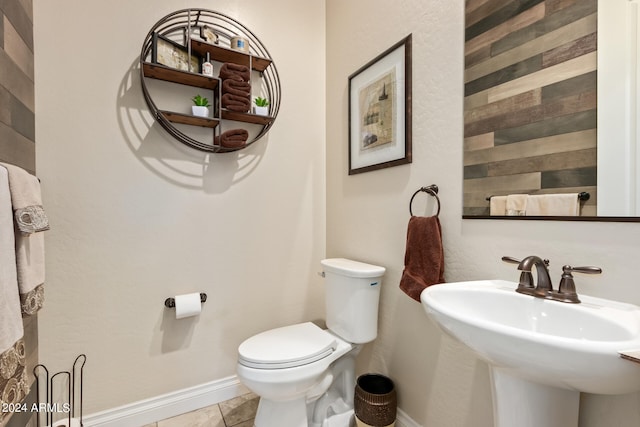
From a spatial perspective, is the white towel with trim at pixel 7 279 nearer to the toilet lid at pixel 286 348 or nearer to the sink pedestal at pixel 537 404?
the toilet lid at pixel 286 348

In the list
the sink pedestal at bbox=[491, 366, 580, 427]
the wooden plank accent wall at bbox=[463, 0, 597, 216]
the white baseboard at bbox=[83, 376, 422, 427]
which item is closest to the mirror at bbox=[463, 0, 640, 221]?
the wooden plank accent wall at bbox=[463, 0, 597, 216]

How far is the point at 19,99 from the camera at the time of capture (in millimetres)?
1154

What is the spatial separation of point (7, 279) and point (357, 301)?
1.32 metres

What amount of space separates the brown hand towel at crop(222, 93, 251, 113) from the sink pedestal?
1.57 m

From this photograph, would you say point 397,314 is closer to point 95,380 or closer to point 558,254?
point 558,254

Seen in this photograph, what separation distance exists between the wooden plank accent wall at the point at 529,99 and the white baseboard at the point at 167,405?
5.43 ft

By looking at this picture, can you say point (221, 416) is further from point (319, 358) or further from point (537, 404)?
point (537, 404)

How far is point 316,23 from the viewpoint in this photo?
6.61 ft

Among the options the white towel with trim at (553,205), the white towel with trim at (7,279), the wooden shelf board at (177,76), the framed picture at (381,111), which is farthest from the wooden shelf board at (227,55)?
the white towel with trim at (553,205)

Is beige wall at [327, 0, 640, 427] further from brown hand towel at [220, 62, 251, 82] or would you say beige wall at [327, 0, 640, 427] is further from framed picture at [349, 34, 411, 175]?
brown hand towel at [220, 62, 251, 82]

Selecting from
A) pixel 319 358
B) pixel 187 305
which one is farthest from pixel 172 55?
pixel 319 358

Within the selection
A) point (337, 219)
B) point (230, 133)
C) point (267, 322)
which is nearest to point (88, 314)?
point (267, 322)

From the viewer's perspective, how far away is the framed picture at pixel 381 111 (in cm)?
140

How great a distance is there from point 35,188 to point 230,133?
826 mm
